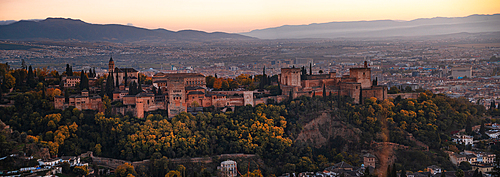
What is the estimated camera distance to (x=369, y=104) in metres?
31.0

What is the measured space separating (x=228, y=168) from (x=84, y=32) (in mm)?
66378

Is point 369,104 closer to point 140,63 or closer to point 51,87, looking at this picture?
point 51,87

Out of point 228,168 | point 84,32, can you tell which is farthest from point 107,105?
point 84,32

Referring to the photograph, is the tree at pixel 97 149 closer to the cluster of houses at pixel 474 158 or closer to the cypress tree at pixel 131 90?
the cypress tree at pixel 131 90

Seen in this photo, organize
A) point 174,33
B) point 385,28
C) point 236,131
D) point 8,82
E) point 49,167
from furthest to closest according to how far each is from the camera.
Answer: point 174,33
point 385,28
point 8,82
point 236,131
point 49,167

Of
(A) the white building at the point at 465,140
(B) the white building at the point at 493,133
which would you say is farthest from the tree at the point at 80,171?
(B) the white building at the point at 493,133

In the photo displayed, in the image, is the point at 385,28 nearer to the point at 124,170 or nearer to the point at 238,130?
the point at 238,130

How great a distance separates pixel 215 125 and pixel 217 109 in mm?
1612

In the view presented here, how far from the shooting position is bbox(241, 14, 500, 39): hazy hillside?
125 feet

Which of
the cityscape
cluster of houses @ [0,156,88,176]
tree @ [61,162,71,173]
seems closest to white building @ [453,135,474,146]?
the cityscape

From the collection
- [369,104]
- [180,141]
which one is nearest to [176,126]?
[180,141]

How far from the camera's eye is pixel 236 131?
27.1 m

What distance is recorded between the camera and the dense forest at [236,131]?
2520 centimetres

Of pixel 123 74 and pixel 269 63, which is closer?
pixel 123 74
